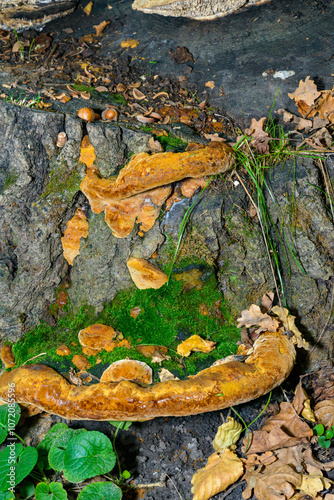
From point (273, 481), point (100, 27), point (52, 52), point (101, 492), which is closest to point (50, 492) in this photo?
point (101, 492)

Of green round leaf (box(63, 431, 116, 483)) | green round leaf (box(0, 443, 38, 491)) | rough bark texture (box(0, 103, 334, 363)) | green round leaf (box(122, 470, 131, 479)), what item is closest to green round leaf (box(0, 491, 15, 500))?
green round leaf (box(0, 443, 38, 491))

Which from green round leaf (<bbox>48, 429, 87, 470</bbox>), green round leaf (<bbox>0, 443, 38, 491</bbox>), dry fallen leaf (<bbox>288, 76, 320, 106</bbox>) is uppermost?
dry fallen leaf (<bbox>288, 76, 320, 106</bbox>)

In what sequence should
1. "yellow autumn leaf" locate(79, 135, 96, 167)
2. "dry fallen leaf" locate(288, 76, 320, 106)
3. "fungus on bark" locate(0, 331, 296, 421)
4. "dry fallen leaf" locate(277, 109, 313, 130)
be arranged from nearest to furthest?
"fungus on bark" locate(0, 331, 296, 421) → "yellow autumn leaf" locate(79, 135, 96, 167) → "dry fallen leaf" locate(277, 109, 313, 130) → "dry fallen leaf" locate(288, 76, 320, 106)

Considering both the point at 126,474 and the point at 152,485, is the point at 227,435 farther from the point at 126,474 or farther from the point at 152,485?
the point at 126,474

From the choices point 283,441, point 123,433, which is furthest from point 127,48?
point 283,441

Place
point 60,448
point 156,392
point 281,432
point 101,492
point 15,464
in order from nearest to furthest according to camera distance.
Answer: point 156,392 < point 101,492 < point 15,464 < point 60,448 < point 281,432

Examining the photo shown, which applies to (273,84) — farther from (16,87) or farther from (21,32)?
(21,32)

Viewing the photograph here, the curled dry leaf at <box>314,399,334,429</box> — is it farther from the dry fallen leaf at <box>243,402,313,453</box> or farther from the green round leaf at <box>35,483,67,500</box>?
the green round leaf at <box>35,483,67,500</box>
